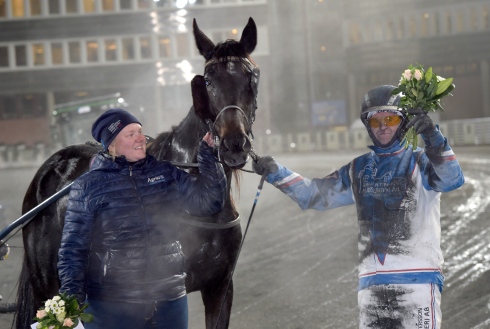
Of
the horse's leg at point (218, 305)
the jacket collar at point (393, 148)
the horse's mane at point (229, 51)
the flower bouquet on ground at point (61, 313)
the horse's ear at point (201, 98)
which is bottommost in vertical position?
the horse's leg at point (218, 305)

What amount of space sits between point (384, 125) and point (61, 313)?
1.92 meters

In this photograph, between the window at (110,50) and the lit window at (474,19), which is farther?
the window at (110,50)

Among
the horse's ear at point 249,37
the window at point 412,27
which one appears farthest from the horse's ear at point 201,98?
the window at point 412,27

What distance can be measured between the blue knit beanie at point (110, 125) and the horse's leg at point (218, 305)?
1.22 meters

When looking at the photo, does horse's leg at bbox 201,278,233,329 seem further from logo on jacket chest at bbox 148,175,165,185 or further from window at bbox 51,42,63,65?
window at bbox 51,42,63,65

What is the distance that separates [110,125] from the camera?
359cm

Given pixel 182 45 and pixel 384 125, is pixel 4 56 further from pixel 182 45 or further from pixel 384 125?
pixel 384 125

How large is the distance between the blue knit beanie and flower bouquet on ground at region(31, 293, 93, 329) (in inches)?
31.0

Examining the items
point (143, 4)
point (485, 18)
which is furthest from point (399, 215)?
point (143, 4)

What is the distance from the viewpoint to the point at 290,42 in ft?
131

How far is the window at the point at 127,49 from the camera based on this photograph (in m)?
41.8

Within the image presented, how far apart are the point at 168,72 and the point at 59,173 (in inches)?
1430

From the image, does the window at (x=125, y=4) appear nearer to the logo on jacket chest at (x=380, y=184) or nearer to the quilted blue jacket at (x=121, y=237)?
the logo on jacket chest at (x=380, y=184)

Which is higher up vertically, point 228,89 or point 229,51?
point 229,51
